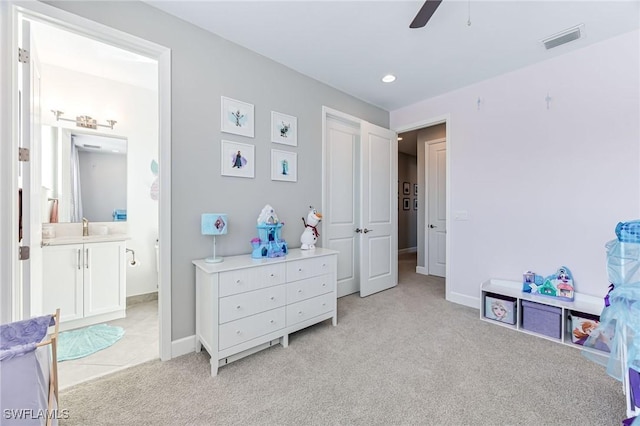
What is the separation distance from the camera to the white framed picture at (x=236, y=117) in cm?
228

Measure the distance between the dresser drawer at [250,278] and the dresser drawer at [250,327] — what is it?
227 millimetres

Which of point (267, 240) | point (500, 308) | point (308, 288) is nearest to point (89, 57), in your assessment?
point (267, 240)

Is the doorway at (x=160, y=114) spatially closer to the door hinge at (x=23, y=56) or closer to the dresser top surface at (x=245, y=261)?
the door hinge at (x=23, y=56)

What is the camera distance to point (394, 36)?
2.25 m

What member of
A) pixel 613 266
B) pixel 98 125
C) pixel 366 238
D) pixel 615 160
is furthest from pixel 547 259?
pixel 98 125

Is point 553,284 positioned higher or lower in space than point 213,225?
lower

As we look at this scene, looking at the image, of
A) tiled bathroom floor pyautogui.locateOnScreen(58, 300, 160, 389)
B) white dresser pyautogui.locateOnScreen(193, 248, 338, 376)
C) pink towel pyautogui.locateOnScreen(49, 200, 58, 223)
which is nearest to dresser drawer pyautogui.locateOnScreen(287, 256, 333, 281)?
white dresser pyautogui.locateOnScreen(193, 248, 338, 376)

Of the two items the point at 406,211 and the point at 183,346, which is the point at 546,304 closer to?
the point at 183,346

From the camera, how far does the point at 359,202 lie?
3.53 metres

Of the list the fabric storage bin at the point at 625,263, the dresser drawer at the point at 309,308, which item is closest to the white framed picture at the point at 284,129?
the dresser drawer at the point at 309,308

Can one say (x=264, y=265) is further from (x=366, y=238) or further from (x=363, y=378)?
(x=366, y=238)

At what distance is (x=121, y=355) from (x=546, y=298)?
12.3ft

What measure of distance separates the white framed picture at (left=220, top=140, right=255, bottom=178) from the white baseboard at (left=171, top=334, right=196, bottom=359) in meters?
1.40

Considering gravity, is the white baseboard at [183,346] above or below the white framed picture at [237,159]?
below
